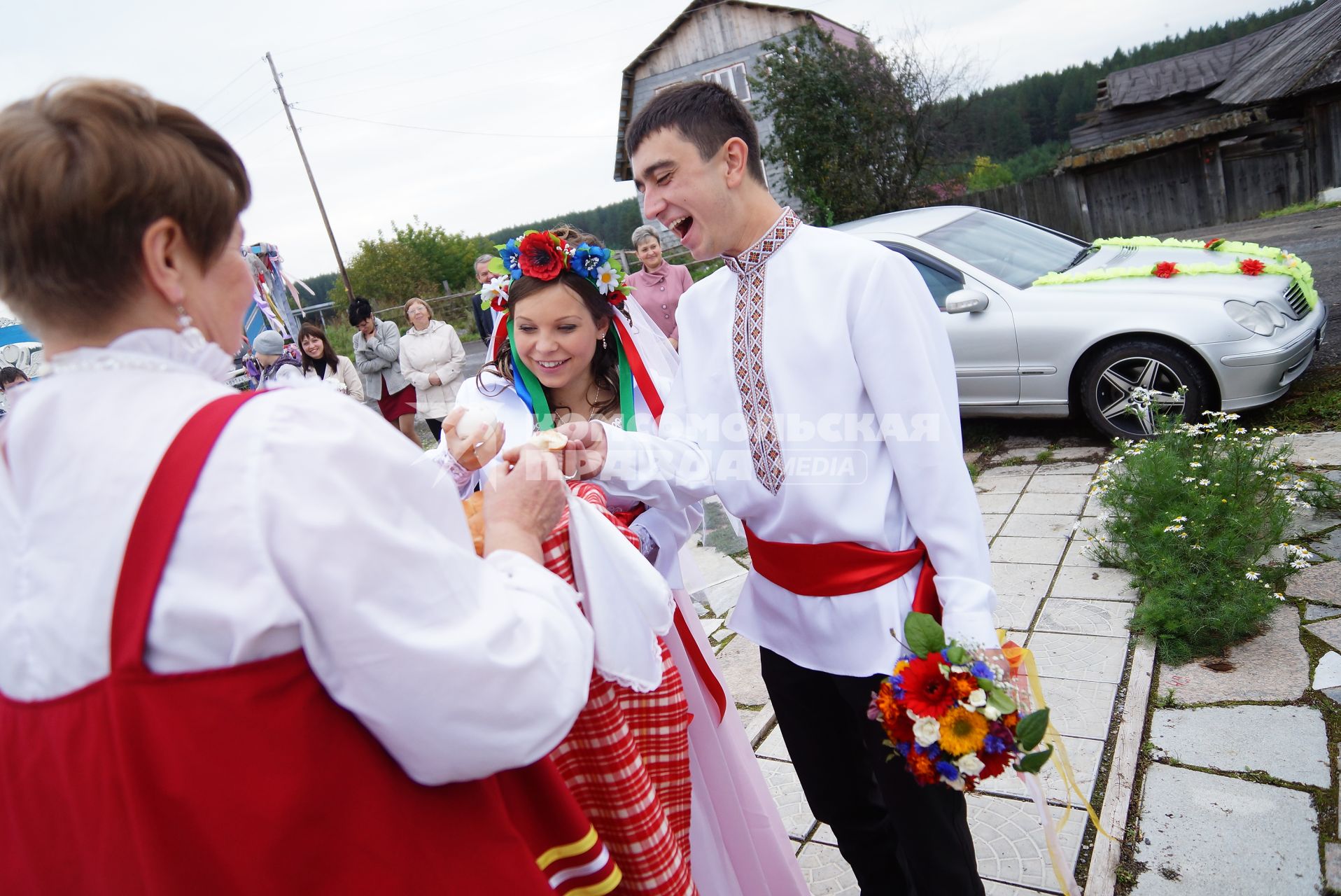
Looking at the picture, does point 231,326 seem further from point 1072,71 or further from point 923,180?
point 1072,71

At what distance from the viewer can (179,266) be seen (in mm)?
1030

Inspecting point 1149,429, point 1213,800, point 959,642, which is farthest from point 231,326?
point 1149,429

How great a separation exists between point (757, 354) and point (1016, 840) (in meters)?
1.72

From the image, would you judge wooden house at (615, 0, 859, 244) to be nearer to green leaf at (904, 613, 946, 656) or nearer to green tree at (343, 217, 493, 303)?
green tree at (343, 217, 493, 303)

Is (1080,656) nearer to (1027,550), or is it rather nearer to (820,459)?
(1027,550)

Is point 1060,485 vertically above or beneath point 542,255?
beneath

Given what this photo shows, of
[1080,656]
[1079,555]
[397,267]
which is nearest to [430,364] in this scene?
[1079,555]

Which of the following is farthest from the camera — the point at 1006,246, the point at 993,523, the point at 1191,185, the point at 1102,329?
the point at 1191,185

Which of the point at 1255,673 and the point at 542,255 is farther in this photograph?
the point at 1255,673

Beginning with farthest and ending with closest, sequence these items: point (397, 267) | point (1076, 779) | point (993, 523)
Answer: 1. point (397, 267)
2. point (993, 523)
3. point (1076, 779)

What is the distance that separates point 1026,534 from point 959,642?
11.1ft

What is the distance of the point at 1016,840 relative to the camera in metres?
2.58

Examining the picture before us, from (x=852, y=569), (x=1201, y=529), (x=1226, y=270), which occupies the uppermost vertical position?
(x=852, y=569)

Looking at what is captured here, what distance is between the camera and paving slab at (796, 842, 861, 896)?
8.36 ft
